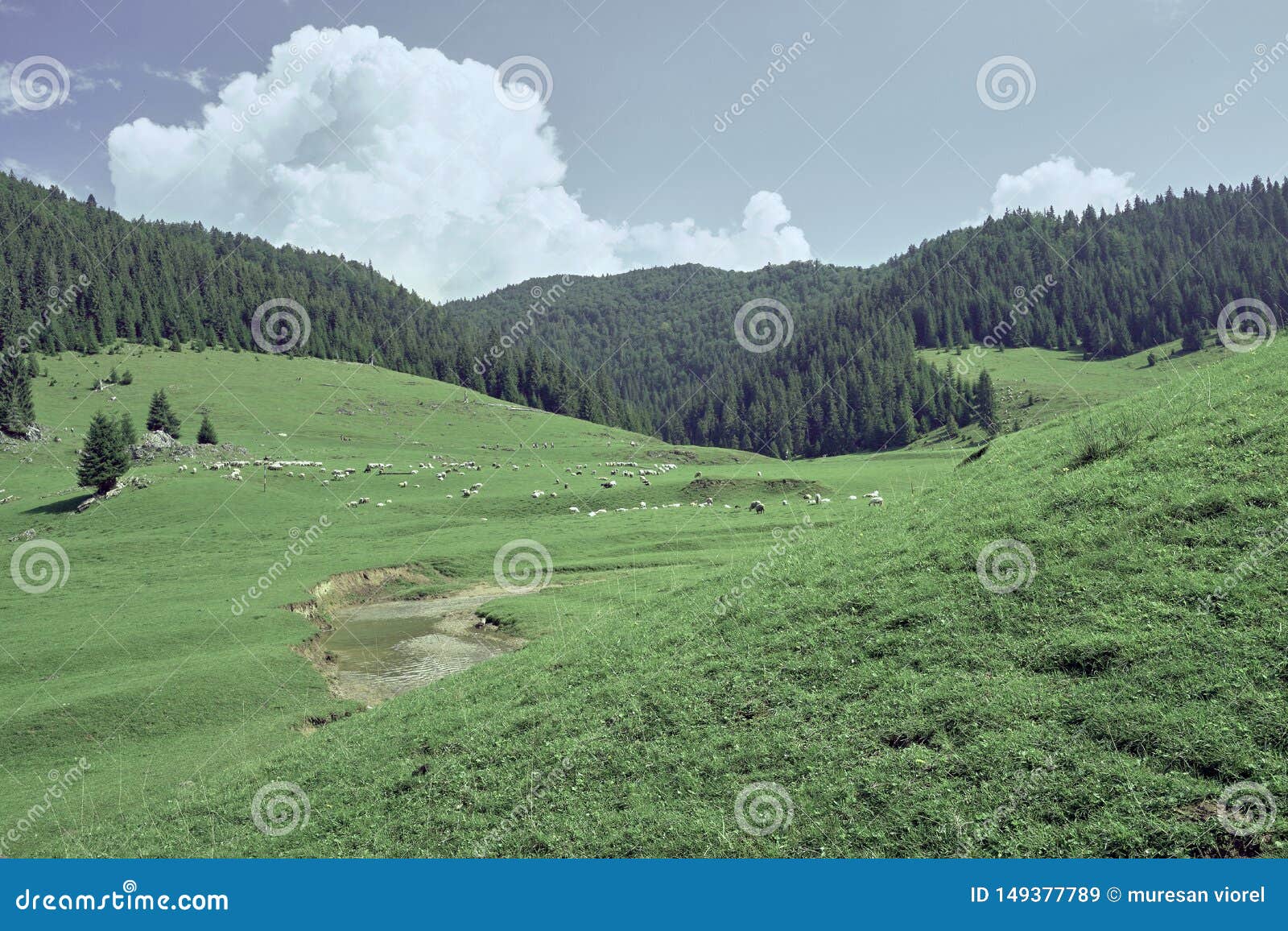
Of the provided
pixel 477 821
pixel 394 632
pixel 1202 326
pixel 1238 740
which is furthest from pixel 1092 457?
pixel 1202 326

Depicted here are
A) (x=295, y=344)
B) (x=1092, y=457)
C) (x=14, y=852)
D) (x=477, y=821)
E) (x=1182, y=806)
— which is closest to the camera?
(x=1182, y=806)

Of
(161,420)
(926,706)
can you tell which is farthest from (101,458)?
(926,706)

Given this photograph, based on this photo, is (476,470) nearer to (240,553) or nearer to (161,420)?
(240,553)

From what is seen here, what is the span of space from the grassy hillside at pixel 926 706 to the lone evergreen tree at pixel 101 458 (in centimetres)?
6032

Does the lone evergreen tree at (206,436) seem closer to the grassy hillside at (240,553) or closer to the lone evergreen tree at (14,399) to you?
the grassy hillside at (240,553)

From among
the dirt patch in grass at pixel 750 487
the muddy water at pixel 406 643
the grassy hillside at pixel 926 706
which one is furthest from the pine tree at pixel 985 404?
the grassy hillside at pixel 926 706

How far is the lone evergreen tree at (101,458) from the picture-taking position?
63.8m

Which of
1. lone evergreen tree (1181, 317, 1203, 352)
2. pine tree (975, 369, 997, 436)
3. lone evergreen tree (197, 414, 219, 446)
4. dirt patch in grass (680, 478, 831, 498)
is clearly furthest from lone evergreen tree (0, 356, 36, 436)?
lone evergreen tree (1181, 317, 1203, 352)

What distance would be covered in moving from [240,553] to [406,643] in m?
24.9

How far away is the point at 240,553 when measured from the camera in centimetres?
5053

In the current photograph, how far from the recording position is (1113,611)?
11250 mm

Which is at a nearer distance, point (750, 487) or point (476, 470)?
point (750, 487)

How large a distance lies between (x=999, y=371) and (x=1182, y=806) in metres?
210

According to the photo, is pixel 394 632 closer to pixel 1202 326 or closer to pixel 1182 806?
pixel 1182 806
